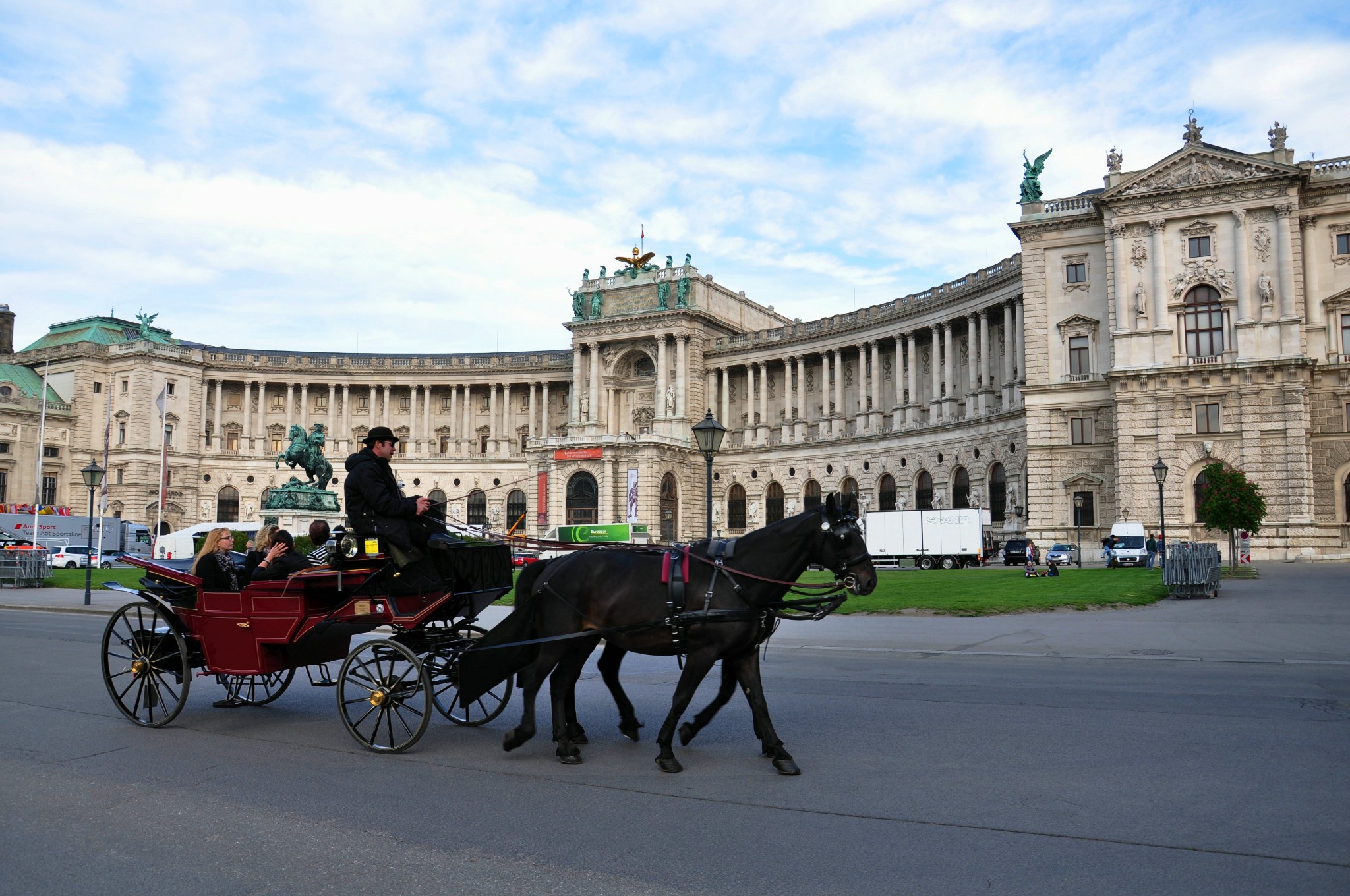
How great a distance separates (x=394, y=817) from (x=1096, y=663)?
1200 cm

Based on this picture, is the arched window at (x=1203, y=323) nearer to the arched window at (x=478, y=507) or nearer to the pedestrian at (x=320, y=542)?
the pedestrian at (x=320, y=542)

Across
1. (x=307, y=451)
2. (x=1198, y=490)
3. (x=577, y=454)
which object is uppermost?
(x=577, y=454)

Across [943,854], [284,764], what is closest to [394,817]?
[284,764]

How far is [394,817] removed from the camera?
729 centimetres

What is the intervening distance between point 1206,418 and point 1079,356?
742cm

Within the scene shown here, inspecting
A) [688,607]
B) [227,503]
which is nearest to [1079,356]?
[688,607]

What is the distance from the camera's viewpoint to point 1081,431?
177ft

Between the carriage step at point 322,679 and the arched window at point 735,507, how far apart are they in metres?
67.4

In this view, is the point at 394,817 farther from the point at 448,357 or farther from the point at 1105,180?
the point at 448,357

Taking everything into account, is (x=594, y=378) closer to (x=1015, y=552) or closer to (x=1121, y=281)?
(x=1015, y=552)

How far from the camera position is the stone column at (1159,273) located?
51.1 m

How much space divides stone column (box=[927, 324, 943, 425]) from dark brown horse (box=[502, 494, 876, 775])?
61.0 meters

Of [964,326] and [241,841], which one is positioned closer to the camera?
[241,841]

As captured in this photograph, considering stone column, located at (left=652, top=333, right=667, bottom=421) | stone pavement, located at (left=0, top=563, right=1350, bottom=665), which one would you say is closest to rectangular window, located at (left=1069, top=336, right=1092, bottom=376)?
stone pavement, located at (left=0, top=563, right=1350, bottom=665)
